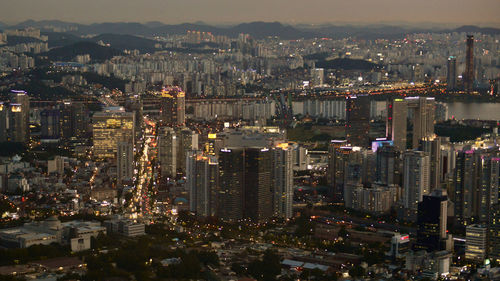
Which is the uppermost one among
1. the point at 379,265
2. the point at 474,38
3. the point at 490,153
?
the point at 474,38

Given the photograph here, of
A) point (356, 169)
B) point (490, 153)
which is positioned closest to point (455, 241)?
point (490, 153)

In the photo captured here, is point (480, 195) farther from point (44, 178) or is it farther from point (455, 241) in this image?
point (44, 178)

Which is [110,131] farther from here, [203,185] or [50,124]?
[203,185]

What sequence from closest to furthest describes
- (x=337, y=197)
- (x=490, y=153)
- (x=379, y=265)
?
(x=379, y=265), (x=490, y=153), (x=337, y=197)

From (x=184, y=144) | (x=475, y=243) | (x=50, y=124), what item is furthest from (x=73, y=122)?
(x=475, y=243)

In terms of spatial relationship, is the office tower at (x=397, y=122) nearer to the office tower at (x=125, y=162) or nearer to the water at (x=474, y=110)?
the water at (x=474, y=110)

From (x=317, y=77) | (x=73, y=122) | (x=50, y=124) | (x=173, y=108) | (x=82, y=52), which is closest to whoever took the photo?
(x=50, y=124)

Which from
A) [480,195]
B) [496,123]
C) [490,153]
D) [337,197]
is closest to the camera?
[480,195]
